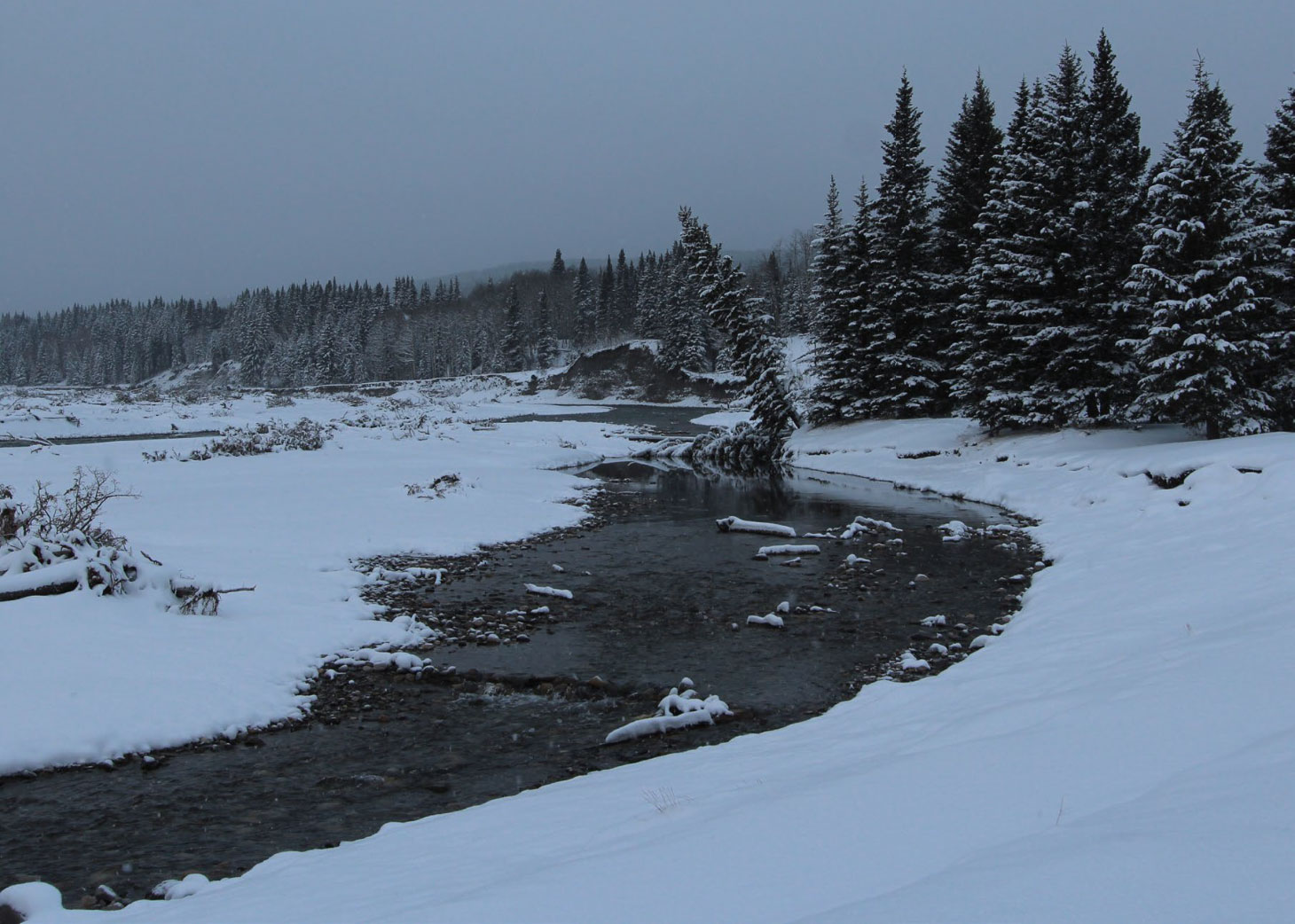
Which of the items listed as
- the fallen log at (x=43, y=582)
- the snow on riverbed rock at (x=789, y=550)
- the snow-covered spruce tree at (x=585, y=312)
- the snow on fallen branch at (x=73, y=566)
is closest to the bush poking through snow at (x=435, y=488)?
the snow on riverbed rock at (x=789, y=550)

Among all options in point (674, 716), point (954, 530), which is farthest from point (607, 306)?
point (674, 716)

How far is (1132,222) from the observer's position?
2525 centimetres

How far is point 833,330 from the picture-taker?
3706 cm

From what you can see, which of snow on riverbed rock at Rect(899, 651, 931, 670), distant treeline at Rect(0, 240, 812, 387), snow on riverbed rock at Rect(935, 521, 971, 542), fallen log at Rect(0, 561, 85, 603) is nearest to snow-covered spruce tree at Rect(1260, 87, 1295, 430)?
snow on riverbed rock at Rect(935, 521, 971, 542)

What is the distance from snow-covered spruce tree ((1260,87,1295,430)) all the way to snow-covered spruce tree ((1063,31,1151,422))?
11.3 feet

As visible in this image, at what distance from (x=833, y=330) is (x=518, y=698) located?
31.8 metres

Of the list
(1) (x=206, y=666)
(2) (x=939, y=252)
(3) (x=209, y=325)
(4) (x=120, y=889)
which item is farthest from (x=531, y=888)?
(3) (x=209, y=325)

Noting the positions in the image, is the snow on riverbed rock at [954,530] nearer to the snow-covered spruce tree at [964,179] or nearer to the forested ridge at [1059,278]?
the forested ridge at [1059,278]

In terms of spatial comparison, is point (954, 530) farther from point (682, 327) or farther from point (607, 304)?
point (607, 304)

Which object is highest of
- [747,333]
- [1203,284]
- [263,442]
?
[747,333]

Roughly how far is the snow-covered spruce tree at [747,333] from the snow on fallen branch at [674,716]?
29.2 m

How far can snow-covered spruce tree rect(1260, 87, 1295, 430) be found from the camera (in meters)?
19.6

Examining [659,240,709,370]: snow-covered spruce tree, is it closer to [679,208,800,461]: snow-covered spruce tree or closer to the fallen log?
[679,208,800,461]: snow-covered spruce tree

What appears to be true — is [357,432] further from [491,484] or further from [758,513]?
[758,513]
